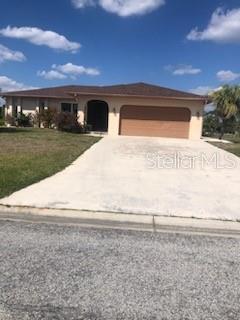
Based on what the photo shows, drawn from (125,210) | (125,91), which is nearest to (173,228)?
(125,210)

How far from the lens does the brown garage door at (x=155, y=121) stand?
1073 inches

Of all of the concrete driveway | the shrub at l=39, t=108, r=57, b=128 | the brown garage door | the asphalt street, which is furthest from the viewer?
the shrub at l=39, t=108, r=57, b=128

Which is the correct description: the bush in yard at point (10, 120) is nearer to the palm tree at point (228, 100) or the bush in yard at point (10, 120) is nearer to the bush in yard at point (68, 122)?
the bush in yard at point (68, 122)

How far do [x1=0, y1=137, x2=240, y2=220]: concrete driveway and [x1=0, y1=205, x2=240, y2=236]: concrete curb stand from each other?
0.23 m

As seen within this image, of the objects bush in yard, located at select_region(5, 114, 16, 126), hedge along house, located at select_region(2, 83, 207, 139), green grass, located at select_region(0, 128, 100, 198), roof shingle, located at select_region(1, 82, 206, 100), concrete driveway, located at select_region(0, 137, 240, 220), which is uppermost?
roof shingle, located at select_region(1, 82, 206, 100)

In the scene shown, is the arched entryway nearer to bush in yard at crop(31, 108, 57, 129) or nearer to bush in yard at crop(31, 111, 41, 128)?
bush in yard at crop(31, 108, 57, 129)

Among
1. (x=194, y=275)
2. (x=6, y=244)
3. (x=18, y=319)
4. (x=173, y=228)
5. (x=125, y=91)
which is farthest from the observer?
(x=125, y=91)

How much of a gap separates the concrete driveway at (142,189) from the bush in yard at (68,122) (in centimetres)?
1456

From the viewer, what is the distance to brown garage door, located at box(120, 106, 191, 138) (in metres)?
27.2

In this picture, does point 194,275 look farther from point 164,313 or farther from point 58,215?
point 58,215

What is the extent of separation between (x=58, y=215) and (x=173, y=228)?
5.97 ft

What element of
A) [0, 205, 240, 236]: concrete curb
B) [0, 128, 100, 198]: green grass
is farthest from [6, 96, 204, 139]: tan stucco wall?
[0, 205, 240, 236]: concrete curb

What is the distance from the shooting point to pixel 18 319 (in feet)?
10.4

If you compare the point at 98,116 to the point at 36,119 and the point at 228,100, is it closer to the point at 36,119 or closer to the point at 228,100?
the point at 36,119
